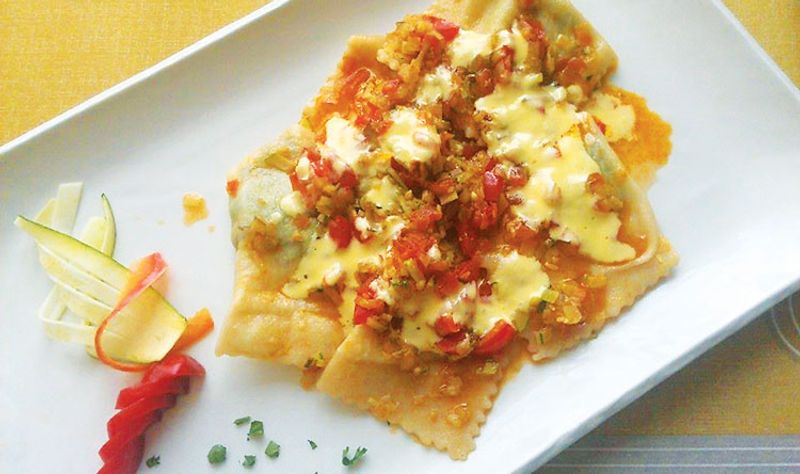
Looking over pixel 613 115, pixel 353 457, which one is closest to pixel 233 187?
pixel 353 457

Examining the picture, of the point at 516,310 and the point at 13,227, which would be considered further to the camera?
the point at 13,227

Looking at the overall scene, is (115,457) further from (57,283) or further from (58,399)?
(57,283)

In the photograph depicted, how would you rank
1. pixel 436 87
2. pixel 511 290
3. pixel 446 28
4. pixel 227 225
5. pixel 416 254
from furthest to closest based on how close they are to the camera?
pixel 227 225 → pixel 446 28 → pixel 436 87 → pixel 511 290 → pixel 416 254

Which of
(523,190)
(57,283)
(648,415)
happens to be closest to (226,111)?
(57,283)

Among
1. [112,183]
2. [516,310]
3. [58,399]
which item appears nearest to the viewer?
[516,310]

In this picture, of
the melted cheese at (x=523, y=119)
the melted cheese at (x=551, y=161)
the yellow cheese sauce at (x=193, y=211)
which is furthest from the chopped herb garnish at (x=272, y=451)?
the melted cheese at (x=523, y=119)

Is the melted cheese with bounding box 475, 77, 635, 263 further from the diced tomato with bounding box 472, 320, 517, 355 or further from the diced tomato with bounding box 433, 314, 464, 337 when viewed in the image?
the diced tomato with bounding box 433, 314, 464, 337

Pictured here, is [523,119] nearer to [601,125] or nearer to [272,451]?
[601,125]

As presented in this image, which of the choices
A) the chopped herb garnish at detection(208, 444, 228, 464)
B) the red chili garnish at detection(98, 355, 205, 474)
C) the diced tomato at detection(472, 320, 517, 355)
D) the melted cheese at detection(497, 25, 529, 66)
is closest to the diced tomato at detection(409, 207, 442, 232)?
the diced tomato at detection(472, 320, 517, 355)
